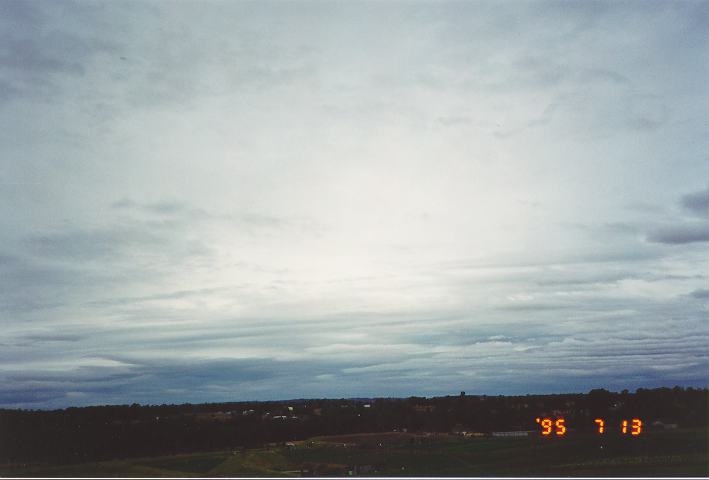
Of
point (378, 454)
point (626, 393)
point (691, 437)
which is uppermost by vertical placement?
point (626, 393)

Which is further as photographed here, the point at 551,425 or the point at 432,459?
the point at 432,459

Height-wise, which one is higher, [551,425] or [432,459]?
[551,425]

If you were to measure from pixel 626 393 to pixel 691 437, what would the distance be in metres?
5.54

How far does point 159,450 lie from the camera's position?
41656mm

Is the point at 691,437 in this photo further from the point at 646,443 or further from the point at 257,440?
the point at 257,440

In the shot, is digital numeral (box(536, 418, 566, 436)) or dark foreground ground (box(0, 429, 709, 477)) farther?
dark foreground ground (box(0, 429, 709, 477))

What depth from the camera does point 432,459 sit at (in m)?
45.6

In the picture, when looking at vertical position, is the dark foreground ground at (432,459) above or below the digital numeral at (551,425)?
below

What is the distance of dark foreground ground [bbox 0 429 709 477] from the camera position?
33688 millimetres

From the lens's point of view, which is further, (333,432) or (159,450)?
(333,432)

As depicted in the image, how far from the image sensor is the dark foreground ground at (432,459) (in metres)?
33.7

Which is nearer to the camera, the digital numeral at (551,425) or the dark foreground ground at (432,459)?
the digital numeral at (551,425)

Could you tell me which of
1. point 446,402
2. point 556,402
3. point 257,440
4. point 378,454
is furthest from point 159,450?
point 556,402

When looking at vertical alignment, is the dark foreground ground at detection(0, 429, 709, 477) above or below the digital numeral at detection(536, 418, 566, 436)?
below
